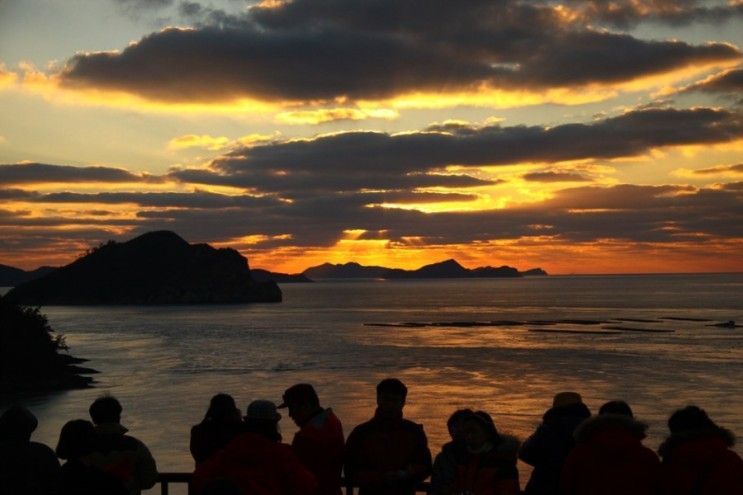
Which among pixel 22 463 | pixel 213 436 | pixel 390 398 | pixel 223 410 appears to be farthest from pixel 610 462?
pixel 22 463

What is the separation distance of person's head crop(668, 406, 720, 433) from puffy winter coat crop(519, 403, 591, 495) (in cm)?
82

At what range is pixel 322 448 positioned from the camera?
7.88 meters

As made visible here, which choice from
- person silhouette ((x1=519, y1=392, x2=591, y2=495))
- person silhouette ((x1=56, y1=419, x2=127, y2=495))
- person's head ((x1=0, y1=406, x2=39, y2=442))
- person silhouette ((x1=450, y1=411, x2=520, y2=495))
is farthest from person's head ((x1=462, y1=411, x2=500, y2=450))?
person's head ((x1=0, y1=406, x2=39, y2=442))

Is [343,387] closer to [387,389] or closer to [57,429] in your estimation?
[57,429]

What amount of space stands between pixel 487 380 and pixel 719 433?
216 feet

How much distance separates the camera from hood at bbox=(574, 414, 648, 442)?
6750mm

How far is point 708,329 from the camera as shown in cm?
12738

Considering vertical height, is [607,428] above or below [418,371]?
above

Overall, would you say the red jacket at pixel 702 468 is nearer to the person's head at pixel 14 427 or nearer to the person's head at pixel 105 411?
the person's head at pixel 105 411

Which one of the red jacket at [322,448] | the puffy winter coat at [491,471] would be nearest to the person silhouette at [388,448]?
the red jacket at [322,448]

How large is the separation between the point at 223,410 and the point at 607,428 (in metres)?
3.44

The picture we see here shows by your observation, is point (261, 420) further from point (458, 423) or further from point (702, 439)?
point (702, 439)

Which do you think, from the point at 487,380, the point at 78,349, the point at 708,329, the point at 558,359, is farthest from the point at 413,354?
the point at 708,329

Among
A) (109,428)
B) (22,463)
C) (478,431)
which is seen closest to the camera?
(478,431)
